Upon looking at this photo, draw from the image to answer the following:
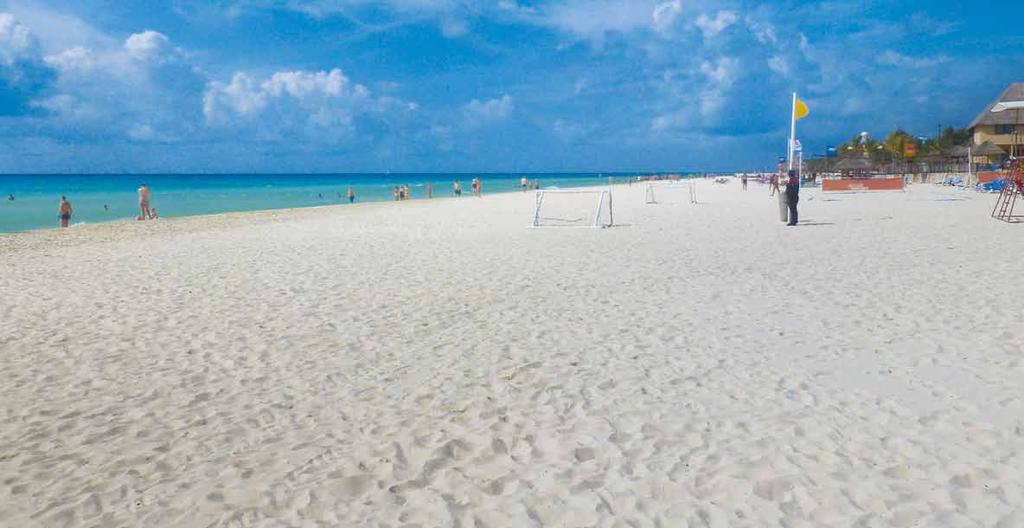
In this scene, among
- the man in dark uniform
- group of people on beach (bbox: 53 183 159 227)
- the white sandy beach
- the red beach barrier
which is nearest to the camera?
the white sandy beach

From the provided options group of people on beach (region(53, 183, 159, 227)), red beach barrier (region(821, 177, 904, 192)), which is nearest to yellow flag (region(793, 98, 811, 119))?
red beach barrier (region(821, 177, 904, 192))

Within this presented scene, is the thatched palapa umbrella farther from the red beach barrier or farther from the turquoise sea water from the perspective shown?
the turquoise sea water

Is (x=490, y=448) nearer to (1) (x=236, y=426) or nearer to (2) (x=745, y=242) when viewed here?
(1) (x=236, y=426)

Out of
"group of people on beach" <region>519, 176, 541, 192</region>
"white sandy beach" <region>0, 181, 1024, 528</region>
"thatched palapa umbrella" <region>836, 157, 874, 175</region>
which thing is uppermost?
"thatched palapa umbrella" <region>836, 157, 874, 175</region>

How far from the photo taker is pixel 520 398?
425 cm

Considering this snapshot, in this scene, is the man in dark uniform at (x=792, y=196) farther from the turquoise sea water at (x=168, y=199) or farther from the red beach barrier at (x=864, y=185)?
the turquoise sea water at (x=168, y=199)

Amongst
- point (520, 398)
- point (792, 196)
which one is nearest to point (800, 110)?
point (792, 196)

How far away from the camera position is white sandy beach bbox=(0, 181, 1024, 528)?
295 centimetres

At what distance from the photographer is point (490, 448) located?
3520mm

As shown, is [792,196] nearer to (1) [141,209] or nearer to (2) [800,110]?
(2) [800,110]

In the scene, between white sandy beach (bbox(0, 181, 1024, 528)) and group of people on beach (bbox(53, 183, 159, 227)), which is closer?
white sandy beach (bbox(0, 181, 1024, 528))

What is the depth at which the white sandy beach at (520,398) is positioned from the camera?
2.95 meters

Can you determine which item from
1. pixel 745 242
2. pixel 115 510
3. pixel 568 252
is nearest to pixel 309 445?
pixel 115 510

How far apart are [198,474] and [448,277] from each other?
5736 mm
